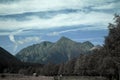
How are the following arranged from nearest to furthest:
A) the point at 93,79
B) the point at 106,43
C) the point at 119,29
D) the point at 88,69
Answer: the point at 119,29 → the point at 106,43 → the point at 93,79 → the point at 88,69

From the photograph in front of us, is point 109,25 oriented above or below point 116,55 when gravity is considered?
above

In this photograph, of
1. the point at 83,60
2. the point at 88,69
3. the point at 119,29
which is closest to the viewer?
the point at 119,29

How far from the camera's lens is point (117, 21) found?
4819 centimetres

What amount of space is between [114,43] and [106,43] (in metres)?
4.76

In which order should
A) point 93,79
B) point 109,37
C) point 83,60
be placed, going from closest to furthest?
point 109,37 → point 93,79 → point 83,60

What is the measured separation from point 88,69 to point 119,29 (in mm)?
101609

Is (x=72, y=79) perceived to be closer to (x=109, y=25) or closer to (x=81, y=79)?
(x=81, y=79)

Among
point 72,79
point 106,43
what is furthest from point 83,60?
point 106,43

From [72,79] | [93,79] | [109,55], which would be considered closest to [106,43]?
[109,55]

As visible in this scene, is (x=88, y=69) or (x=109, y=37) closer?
(x=109, y=37)

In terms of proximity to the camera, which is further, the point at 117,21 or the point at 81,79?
the point at 81,79

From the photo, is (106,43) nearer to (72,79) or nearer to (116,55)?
(116,55)

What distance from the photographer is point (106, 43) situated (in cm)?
5450

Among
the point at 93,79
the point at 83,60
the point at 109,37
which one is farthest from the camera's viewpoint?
the point at 83,60
